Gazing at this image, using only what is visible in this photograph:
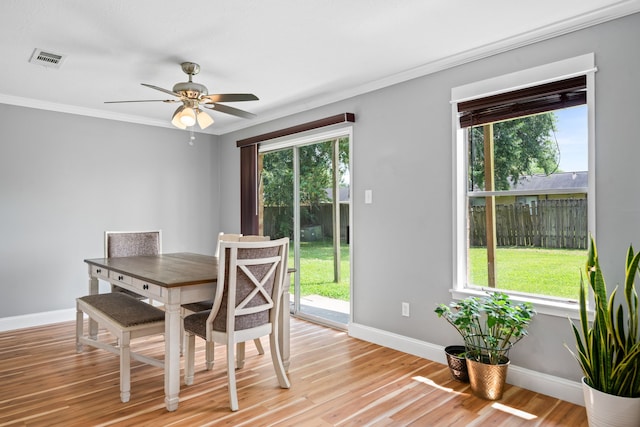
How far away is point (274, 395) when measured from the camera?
8.62ft

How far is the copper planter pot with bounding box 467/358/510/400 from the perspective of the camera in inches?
99.9

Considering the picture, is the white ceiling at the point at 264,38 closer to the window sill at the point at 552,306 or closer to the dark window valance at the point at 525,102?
the dark window valance at the point at 525,102

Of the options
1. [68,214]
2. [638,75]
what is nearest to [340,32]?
[638,75]

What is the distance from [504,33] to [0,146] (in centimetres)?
470

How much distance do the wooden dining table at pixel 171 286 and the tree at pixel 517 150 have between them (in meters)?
1.71

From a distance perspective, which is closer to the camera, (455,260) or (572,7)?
(572,7)

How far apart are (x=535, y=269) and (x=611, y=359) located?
80 centimetres

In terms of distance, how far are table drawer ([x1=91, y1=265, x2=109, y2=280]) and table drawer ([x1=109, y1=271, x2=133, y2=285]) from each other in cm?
11

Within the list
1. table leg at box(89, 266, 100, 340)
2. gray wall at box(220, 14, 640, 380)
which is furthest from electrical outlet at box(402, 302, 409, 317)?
table leg at box(89, 266, 100, 340)

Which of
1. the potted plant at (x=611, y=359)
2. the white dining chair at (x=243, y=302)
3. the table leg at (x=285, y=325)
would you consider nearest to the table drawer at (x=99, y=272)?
the white dining chair at (x=243, y=302)

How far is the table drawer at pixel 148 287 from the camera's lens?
2508 millimetres

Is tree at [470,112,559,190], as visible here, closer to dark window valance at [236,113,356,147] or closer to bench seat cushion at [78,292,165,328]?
dark window valance at [236,113,356,147]

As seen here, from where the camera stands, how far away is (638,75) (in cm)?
230

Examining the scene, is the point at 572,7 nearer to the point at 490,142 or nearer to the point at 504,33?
the point at 504,33
